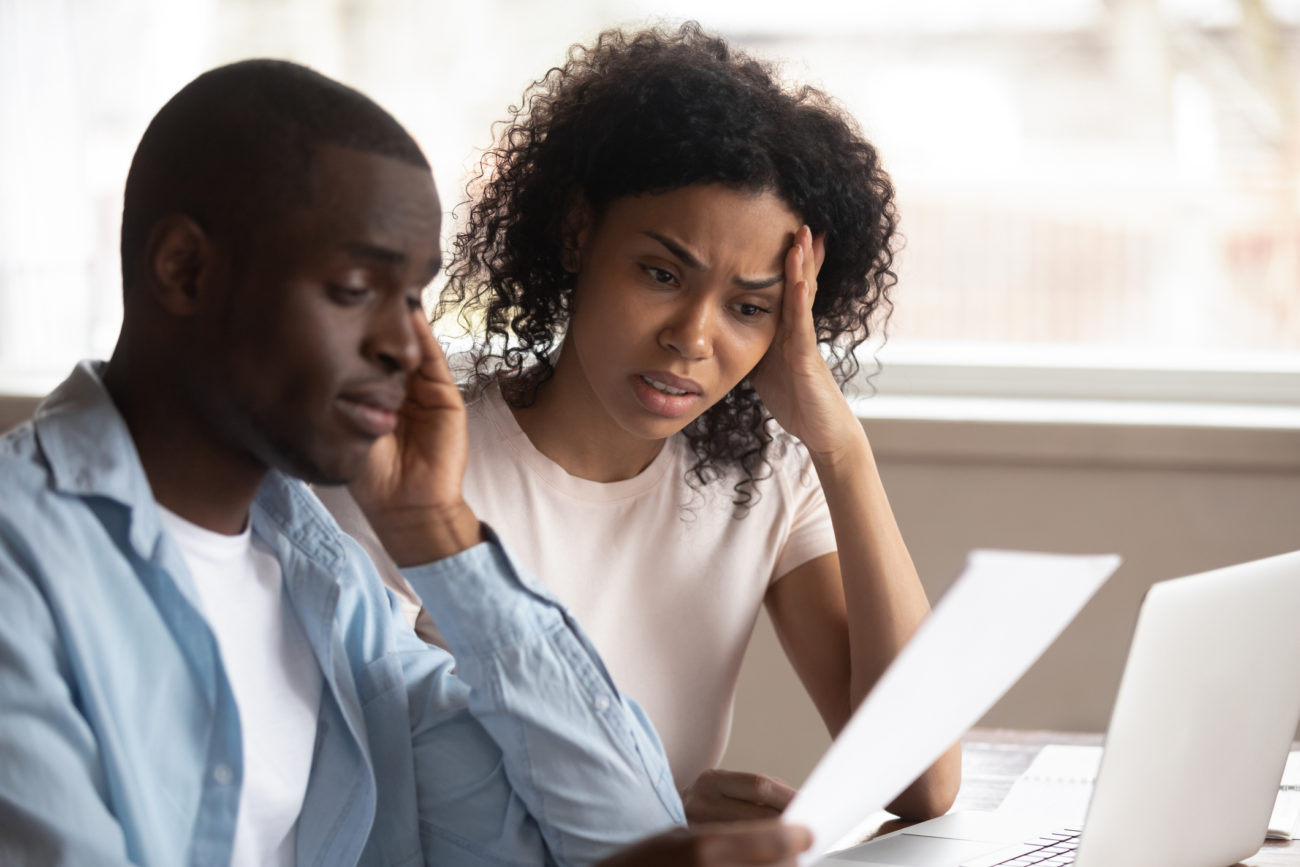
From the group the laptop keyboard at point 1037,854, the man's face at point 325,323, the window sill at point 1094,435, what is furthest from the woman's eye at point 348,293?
the window sill at point 1094,435

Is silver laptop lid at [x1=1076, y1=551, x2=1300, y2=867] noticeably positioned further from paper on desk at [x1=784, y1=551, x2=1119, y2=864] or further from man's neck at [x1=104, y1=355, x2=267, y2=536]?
man's neck at [x1=104, y1=355, x2=267, y2=536]

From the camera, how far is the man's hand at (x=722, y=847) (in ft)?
2.49

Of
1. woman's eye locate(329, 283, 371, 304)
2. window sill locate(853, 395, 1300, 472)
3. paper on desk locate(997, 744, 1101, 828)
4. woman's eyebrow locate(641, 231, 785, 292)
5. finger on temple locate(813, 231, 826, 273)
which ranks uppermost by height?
finger on temple locate(813, 231, 826, 273)

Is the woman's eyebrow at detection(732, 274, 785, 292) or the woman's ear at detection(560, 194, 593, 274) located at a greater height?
the woman's ear at detection(560, 194, 593, 274)

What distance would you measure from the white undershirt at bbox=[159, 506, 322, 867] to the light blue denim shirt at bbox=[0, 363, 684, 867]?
0.01 m

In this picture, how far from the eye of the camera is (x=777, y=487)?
1642mm

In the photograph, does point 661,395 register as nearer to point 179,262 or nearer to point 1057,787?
point 1057,787

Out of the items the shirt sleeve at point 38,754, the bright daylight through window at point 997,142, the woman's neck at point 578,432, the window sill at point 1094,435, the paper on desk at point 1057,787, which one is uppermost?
the bright daylight through window at point 997,142

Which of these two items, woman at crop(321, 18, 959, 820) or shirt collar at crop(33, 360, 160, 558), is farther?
woman at crop(321, 18, 959, 820)

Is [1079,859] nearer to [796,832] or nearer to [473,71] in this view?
[796,832]

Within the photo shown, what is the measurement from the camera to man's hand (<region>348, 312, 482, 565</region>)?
1025 mm

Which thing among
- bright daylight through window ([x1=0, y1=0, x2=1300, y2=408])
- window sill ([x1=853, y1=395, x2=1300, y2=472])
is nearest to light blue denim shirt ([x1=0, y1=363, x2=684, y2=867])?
window sill ([x1=853, y1=395, x2=1300, y2=472])

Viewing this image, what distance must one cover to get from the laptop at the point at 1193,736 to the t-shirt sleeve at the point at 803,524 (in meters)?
0.48

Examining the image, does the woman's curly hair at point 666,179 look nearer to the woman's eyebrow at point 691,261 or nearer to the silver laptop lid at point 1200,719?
the woman's eyebrow at point 691,261
